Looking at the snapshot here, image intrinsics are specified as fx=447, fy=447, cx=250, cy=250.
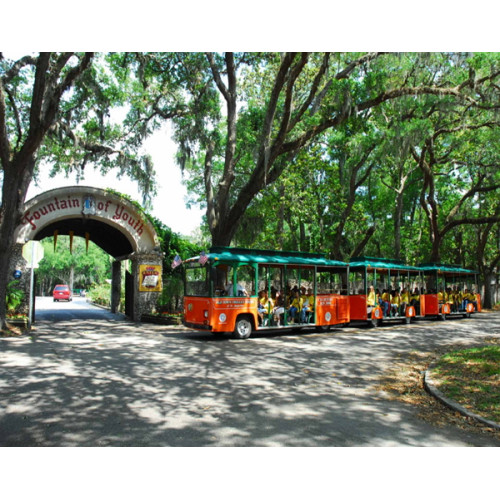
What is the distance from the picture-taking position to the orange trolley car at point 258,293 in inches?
563

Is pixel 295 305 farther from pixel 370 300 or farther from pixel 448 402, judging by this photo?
pixel 448 402

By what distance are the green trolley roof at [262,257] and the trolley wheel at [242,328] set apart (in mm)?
1954

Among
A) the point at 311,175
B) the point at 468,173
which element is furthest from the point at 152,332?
the point at 468,173

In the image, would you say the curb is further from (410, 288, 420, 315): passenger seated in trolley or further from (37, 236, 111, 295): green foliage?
(37, 236, 111, 295): green foliage

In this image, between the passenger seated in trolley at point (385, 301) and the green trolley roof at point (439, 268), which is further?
the green trolley roof at point (439, 268)

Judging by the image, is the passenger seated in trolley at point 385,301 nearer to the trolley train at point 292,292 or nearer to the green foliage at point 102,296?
the trolley train at point 292,292

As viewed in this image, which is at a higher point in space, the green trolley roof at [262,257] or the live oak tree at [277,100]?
the live oak tree at [277,100]

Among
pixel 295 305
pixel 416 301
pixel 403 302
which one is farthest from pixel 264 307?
pixel 416 301

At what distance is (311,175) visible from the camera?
26.3 m

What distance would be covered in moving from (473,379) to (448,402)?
170cm

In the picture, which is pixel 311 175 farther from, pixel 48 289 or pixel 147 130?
pixel 48 289

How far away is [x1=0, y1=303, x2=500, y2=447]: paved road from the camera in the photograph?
17.5 feet

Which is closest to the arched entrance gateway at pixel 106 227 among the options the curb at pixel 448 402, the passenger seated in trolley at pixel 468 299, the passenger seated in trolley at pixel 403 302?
the passenger seated in trolley at pixel 403 302

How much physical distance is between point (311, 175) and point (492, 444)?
22.1 metres
